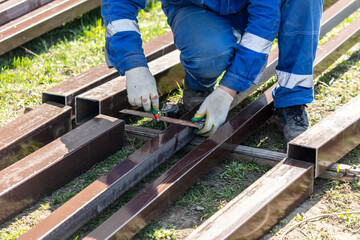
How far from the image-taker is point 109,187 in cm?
270

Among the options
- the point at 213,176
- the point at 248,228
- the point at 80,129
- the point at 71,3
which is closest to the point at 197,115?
the point at 213,176

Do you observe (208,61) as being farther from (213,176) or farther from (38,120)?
(38,120)

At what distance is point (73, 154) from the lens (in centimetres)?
297

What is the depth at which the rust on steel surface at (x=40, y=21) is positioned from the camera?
14.2 ft

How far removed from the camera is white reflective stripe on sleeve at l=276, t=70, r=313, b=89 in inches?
127

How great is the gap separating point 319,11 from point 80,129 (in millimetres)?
1537

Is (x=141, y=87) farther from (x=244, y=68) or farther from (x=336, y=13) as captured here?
(x=336, y=13)

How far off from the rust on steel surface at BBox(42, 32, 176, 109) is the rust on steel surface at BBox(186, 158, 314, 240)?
1.40 meters

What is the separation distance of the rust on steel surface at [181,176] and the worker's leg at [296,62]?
16 cm

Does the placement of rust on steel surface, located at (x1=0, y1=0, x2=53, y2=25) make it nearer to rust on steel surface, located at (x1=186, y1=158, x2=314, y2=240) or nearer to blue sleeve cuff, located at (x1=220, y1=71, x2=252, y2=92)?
blue sleeve cuff, located at (x1=220, y1=71, x2=252, y2=92)

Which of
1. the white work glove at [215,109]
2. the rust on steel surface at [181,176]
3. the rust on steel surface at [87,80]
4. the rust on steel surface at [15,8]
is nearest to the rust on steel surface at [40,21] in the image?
the rust on steel surface at [15,8]

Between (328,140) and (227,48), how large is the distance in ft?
2.72

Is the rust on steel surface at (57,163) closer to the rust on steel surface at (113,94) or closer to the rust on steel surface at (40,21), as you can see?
the rust on steel surface at (113,94)

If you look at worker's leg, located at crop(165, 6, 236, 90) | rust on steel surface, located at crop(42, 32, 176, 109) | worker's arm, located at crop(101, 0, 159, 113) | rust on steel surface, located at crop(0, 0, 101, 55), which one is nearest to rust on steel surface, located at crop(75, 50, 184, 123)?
rust on steel surface, located at crop(42, 32, 176, 109)
